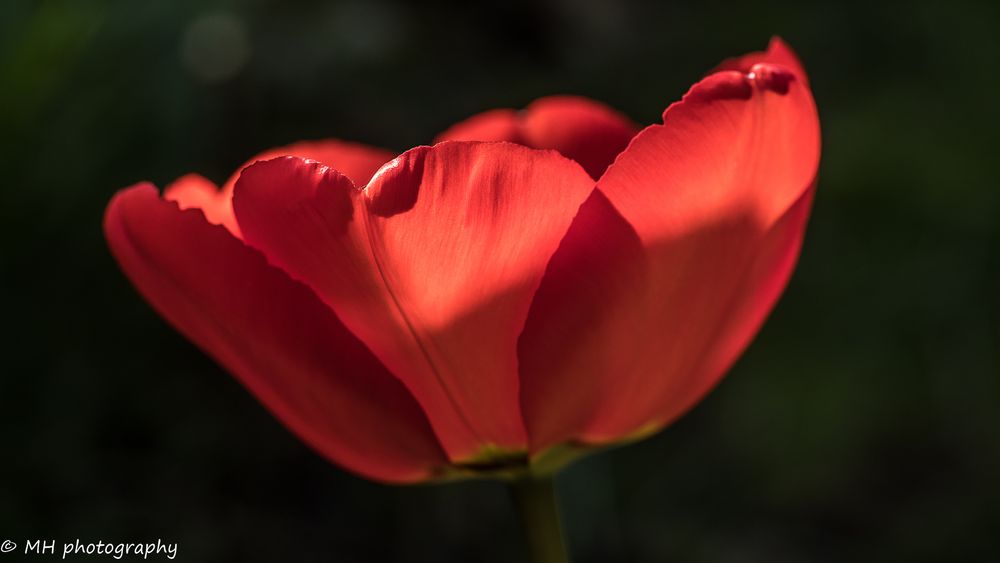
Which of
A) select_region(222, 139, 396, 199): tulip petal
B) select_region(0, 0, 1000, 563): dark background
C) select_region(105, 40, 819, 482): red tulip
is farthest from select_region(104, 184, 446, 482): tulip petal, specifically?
select_region(0, 0, 1000, 563): dark background

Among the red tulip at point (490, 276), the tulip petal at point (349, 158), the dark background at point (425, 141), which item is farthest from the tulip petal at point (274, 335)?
the dark background at point (425, 141)

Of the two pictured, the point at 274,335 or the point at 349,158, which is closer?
the point at 274,335

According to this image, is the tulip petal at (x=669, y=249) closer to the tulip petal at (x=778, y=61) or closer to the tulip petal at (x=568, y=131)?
the tulip petal at (x=778, y=61)

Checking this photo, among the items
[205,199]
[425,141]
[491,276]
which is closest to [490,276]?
[491,276]

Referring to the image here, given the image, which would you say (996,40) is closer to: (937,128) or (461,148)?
(937,128)

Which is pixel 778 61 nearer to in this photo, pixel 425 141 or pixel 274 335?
pixel 274 335

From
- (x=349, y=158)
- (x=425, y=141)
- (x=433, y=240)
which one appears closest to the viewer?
(x=433, y=240)

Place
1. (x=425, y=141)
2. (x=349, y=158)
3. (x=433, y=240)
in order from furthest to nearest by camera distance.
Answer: (x=425, y=141)
(x=349, y=158)
(x=433, y=240)
